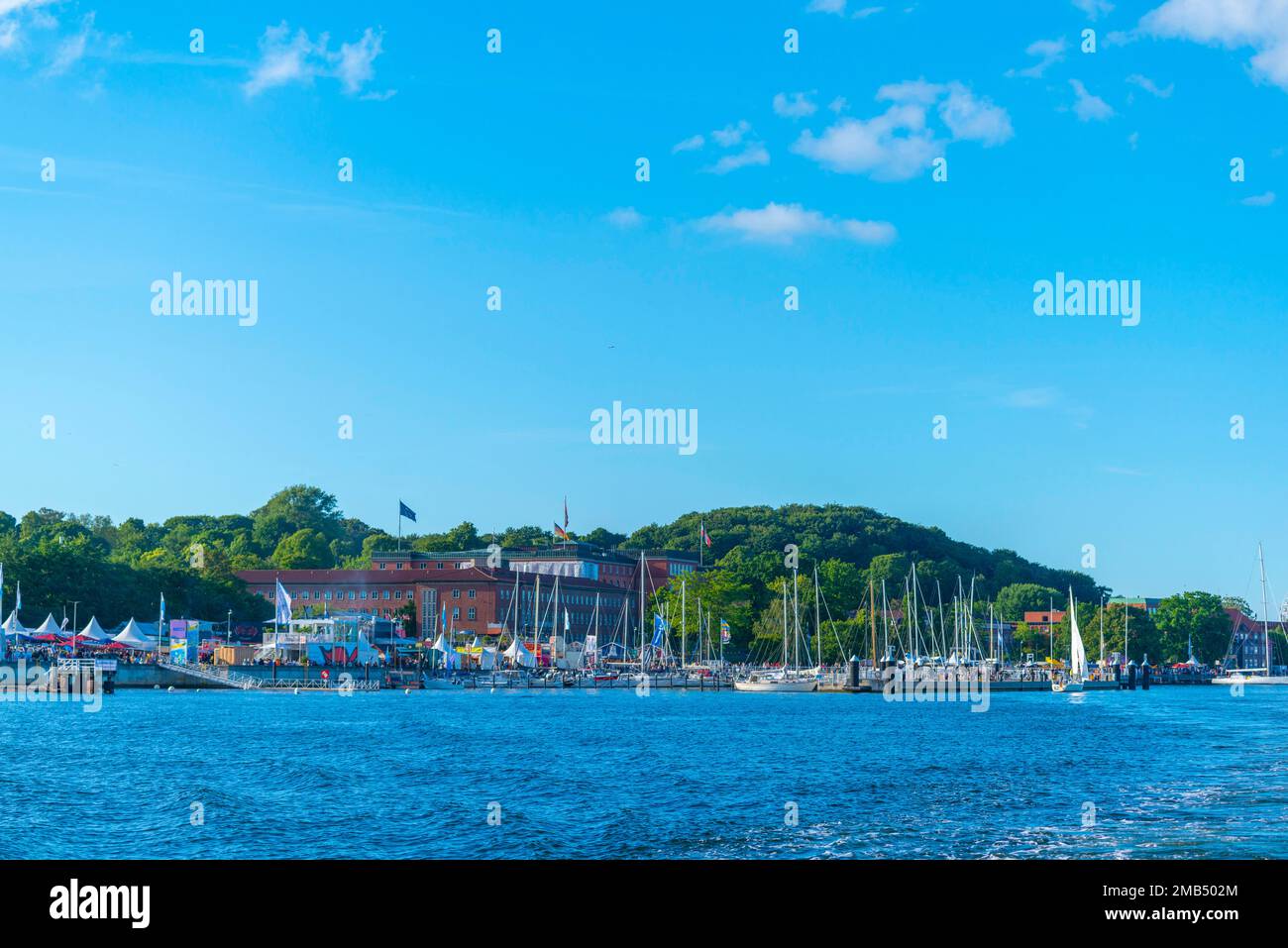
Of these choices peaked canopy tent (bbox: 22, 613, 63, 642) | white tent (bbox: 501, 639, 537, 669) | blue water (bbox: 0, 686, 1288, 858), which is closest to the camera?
blue water (bbox: 0, 686, 1288, 858)

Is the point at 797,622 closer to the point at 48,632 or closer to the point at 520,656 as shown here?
the point at 520,656

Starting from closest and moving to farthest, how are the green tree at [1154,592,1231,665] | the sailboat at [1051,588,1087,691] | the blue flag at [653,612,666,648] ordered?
the sailboat at [1051,588,1087,691], the blue flag at [653,612,666,648], the green tree at [1154,592,1231,665]

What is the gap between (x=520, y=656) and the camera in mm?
134875

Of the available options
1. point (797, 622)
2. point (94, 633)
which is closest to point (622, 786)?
point (94, 633)

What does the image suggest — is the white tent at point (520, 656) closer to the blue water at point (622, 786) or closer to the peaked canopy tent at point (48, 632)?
the peaked canopy tent at point (48, 632)

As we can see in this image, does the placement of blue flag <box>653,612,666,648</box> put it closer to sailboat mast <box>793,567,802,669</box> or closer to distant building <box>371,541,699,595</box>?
sailboat mast <box>793,567,802,669</box>

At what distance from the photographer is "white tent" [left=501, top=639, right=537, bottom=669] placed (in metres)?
133

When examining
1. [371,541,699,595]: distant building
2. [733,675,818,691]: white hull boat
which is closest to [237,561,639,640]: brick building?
[371,541,699,595]: distant building

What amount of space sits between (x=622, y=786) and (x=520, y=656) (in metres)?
95.0

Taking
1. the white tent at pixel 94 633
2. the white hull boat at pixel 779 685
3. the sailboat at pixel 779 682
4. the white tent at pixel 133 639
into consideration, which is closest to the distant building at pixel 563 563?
the sailboat at pixel 779 682

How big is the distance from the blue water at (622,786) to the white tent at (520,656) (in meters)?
53.9

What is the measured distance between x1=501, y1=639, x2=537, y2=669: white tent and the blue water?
53877 mm
